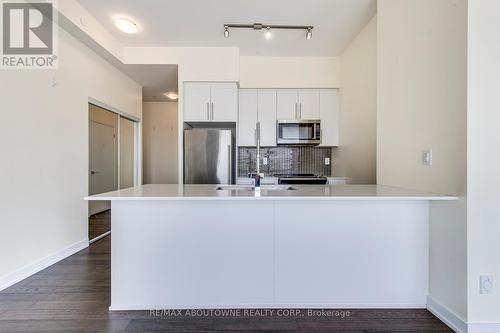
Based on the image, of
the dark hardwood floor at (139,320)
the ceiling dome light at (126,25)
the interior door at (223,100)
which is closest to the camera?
the dark hardwood floor at (139,320)

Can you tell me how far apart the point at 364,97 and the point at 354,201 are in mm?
1937

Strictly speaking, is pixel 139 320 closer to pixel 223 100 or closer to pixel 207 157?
pixel 207 157

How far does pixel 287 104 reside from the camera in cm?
438

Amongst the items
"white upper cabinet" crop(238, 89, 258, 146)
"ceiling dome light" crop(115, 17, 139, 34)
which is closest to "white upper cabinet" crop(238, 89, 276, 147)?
"white upper cabinet" crop(238, 89, 258, 146)

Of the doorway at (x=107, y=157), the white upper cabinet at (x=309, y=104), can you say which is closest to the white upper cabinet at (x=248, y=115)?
the white upper cabinet at (x=309, y=104)

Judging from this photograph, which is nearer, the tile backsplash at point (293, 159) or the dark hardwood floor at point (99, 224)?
the dark hardwood floor at point (99, 224)

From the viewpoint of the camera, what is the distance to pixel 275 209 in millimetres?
2006

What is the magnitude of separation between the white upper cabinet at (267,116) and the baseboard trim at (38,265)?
2848mm

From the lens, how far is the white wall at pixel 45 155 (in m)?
2.38

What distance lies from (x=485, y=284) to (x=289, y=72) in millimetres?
3545

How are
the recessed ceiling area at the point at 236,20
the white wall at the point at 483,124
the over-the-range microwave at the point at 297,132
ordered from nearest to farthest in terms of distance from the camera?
1. the white wall at the point at 483,124
2. the recessed ceiling area at the point at 236,20
3. the over-the-range microwave at the point at 297,132

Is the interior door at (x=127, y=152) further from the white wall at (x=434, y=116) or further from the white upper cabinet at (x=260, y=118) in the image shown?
the white wall at (x=434, y=116)

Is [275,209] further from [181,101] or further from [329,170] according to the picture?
[329,170]

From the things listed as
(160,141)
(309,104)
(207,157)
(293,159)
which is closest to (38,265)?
(207,157)
